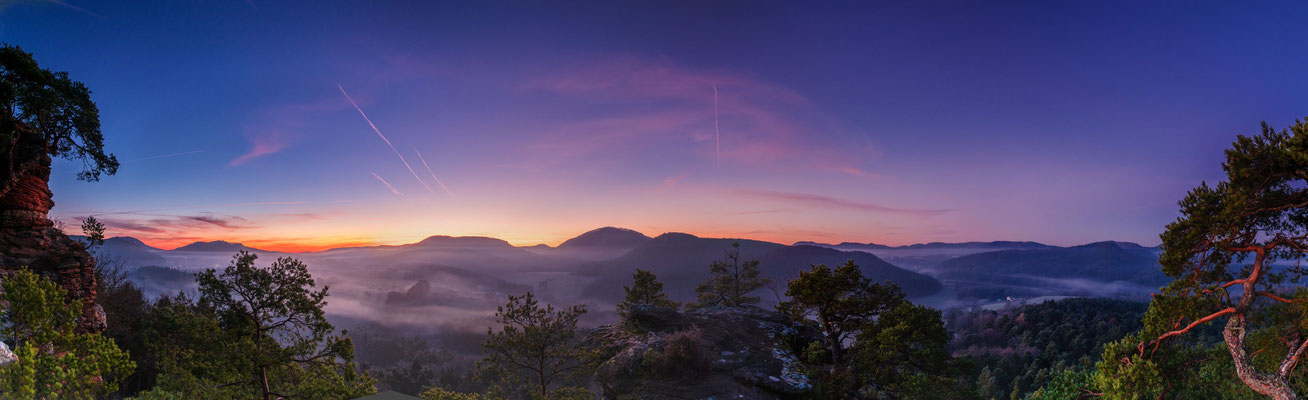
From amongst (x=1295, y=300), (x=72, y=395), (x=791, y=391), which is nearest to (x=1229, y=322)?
(x=1295, y=300)

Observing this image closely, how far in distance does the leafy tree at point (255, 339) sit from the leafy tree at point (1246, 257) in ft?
106

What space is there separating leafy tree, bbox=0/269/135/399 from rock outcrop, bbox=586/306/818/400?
65.4ft

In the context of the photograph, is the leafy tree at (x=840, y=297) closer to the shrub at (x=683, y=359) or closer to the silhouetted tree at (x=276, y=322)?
the shrub at (x=683, y=359)

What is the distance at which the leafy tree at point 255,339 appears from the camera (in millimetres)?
18125

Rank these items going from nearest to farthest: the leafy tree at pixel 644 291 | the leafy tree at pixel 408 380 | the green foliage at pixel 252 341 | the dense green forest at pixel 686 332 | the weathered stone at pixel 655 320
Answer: the dense green forest at pixel 686 332 → the green foliage at pixel 252 341 → the weathered stone at pixel 655 320 → the leafy tree at pixel 644 291 → the leafy tree at pixel 408 380

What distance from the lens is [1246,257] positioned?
48.6 ft

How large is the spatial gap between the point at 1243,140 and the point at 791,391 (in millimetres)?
19868

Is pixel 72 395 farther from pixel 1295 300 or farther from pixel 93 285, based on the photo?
pixel 1295 300

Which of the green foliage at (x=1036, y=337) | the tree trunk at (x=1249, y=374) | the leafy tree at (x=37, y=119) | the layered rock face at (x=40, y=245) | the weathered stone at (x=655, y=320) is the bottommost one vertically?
the green foliage at (x=1036, y=337)

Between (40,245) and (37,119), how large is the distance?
536cm

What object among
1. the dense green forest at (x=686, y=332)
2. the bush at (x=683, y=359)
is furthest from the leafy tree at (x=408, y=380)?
the bush at (x=683, y=359)

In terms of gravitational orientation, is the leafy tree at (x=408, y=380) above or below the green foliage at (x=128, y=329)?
below

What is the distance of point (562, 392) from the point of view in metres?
22.5

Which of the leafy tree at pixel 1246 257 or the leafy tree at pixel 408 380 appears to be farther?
the leafy tree at pixel 408 380
